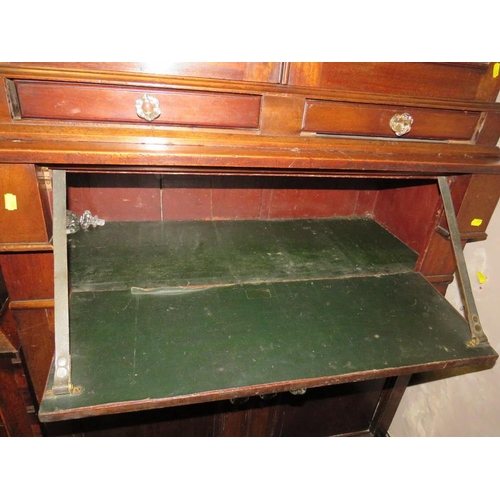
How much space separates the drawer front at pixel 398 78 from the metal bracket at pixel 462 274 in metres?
0.23

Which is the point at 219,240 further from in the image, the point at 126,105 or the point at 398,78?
the point at 398,78

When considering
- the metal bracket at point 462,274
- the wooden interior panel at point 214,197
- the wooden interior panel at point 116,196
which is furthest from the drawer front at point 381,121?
the wooden interior panel at point 116,196

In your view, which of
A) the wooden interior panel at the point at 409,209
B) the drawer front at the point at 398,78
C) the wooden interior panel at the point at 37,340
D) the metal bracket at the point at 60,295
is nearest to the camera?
the metal bracket at the point at 60,295

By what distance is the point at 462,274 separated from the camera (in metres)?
0.85

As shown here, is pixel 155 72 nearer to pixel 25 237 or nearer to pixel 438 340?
pixel 25 237

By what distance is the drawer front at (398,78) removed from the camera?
2.33 feet

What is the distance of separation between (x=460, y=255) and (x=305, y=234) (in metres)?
0.51

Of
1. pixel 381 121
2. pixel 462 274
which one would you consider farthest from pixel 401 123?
pixel 462 274

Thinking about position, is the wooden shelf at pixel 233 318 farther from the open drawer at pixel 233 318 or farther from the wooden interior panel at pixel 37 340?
the wooden interior panel at pixel 37 340

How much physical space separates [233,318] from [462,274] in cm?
60

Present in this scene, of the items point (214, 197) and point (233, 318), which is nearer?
point (233, 318)

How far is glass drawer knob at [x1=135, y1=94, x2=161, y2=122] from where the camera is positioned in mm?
661

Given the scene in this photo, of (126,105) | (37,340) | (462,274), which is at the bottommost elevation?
(37,340)

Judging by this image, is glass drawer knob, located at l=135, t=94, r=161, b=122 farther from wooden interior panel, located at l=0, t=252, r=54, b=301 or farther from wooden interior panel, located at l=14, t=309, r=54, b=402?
wooden interior panel, located at l=14, t=309, r=54, b=402
